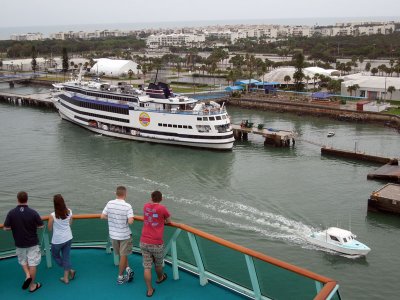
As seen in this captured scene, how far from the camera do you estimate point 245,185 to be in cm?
2127

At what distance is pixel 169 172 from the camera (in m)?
23.9

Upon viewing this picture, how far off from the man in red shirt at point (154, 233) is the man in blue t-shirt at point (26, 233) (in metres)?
1.05

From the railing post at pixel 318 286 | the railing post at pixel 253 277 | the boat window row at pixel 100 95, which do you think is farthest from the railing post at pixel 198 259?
the boat window row at pixel 100 95

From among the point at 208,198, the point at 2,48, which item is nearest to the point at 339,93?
the point at 208,198

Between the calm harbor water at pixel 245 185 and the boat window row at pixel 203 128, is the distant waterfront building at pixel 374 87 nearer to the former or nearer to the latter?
the calm harbor water at pixel 245 185

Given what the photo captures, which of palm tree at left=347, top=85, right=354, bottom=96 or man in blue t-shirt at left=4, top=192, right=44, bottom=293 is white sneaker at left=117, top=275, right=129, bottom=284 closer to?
man in blue t-shirt at left=4, top=192, right=44, bottom=293

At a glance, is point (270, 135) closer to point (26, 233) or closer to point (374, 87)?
point (374, 87)

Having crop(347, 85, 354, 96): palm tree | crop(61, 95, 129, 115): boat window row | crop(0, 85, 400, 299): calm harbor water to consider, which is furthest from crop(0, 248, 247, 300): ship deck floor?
crop(347, 85, 354, 96): palm tree

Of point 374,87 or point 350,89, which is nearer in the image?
point 374,87

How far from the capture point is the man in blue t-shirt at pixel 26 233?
185 inches

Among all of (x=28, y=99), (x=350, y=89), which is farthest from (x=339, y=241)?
(x=28, y=99)

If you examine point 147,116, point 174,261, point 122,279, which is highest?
point 174,261

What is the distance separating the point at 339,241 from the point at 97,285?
37.0 feet

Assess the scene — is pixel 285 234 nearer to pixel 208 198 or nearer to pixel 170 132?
pixel 208 198
